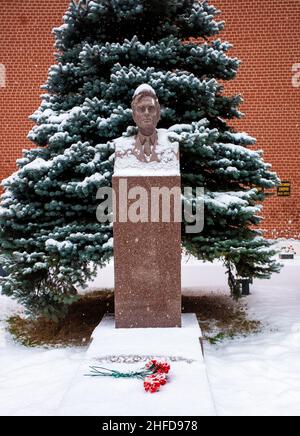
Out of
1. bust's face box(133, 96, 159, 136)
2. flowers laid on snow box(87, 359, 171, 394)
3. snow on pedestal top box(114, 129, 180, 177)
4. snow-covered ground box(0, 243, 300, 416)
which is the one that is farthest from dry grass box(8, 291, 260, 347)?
bust's face box(133, 96, 159, 136)

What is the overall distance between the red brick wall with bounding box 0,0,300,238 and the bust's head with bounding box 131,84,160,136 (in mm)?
5687

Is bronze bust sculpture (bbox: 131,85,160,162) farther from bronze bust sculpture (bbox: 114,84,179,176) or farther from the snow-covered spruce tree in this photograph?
the snow-covered spruce tree

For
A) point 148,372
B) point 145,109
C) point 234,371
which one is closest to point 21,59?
point 145,109

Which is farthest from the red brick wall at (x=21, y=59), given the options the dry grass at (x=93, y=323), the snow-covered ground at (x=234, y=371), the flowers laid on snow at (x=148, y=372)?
the flowers laid on snow at (x=148, y=372)

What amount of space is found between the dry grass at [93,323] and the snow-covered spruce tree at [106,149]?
0.31 m

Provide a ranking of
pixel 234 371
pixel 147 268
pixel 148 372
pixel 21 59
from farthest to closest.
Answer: pixel 21 59 → pixel 147 268 → pixel 234 371 → pixel 148 372

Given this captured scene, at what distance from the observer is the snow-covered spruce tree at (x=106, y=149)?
4.74 meters

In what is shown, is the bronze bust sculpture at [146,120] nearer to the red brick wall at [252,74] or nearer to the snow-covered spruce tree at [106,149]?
the snow-covered spruce tree at [106,149]

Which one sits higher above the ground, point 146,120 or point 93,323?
point 146,120

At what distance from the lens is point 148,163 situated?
447cm

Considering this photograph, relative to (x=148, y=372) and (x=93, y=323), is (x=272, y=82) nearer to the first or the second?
(x=93, y=323)

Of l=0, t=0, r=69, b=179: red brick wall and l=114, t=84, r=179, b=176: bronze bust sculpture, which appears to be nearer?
l=114, t=84, r=179, b=176: bronze bust sculpture

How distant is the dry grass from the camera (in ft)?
16.0

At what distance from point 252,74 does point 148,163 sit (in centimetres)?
607
